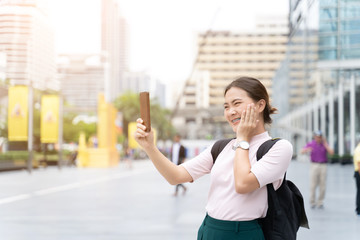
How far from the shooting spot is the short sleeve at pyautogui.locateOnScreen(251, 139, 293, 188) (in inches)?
89.4

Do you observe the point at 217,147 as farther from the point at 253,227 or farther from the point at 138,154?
the point at 138,154

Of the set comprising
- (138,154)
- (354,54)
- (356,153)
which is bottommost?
(138,154)

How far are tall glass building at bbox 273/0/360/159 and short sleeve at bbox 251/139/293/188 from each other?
30.0 ft

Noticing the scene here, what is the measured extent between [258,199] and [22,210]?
878 cm

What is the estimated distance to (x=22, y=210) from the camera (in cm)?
1035

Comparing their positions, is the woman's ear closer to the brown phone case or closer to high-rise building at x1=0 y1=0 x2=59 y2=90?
the brown phone case

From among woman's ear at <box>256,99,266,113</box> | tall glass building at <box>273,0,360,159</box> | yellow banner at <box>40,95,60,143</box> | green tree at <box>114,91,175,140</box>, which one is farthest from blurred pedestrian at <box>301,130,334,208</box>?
green tree at <box>114,91,175,140</box>

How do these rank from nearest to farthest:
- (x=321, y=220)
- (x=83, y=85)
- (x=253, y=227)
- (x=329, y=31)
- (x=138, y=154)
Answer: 1. (x=253, y=227)
2. (x=321, y=220)
3. (x=329, y=31)
4. (x=138, y=154)
5. (x=83, y=85)

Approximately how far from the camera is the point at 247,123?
232 centimetres

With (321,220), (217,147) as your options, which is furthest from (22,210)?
(217,147)

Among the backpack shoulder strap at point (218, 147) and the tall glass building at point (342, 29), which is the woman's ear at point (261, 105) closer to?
the backpack shoulder strap at point (218, 147)

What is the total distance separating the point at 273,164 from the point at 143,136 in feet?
1.87

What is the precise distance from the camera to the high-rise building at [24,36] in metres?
5.28

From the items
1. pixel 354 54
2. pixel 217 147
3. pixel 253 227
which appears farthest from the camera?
pixel 354 54
